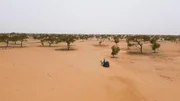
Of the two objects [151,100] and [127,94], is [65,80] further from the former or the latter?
[151,100]

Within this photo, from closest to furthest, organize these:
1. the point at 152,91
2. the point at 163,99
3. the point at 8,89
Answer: the point at 8,89, the point at 163,99, the point at 152,91

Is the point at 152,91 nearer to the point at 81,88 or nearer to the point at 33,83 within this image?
the point at 81,88

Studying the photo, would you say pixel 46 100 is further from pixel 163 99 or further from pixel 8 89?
pixel 163 99

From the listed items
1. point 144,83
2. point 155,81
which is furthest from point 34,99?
point 155,81

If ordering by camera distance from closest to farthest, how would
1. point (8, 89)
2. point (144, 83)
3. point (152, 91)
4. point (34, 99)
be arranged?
point (34, 99), point (8, 89), point (152, 91), point (144, 83)

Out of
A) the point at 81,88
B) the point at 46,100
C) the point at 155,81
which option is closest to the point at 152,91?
the point at 155,81

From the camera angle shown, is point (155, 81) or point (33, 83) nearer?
point (33, 83)

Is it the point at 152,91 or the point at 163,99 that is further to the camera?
the point at 152,91

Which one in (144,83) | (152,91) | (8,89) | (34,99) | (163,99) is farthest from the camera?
(144,83)
